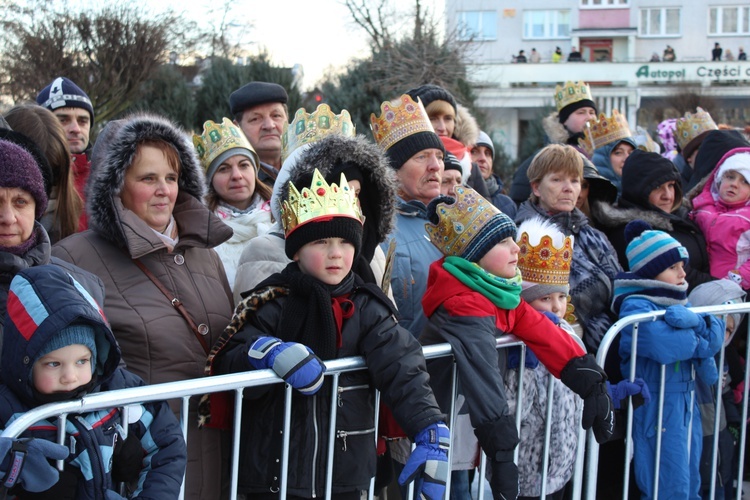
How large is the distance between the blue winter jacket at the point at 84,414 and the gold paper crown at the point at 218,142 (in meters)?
2.08

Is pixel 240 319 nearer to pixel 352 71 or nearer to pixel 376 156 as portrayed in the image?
pixel 376 156

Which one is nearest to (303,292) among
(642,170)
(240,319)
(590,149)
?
(240,319)

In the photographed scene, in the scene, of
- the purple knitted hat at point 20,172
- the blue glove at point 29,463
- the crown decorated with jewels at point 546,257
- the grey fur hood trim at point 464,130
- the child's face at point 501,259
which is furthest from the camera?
the grey fur hood trim at point 464,130

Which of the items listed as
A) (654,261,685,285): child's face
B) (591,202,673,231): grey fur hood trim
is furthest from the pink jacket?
(654,261,685,285): child's face

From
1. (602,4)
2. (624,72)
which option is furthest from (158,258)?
(602,4)

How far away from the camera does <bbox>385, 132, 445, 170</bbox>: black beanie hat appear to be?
171 inches

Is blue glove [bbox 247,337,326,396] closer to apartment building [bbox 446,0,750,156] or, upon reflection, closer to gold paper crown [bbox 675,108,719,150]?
gold paper crown [bbox 675,108,719,150]

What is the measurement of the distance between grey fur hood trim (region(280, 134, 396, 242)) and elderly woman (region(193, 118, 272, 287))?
94cm

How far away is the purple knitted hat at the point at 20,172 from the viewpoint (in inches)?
114

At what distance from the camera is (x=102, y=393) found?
8.28 ft

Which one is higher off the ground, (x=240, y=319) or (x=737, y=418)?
(x=240, y=319)

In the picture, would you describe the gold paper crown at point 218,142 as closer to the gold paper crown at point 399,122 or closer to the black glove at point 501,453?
the gold paper crown at point 399,122

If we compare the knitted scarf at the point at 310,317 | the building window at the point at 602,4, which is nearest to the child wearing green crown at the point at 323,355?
the knitted scarf at the point at 310,317

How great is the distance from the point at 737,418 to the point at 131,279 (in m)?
3.77
